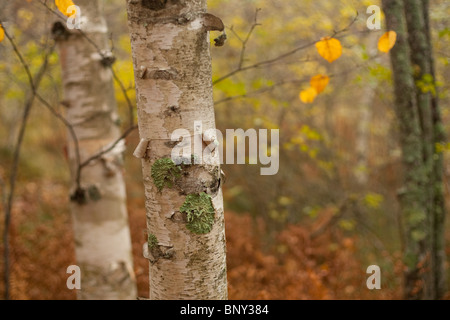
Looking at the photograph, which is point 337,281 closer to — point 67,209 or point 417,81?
point 417,81

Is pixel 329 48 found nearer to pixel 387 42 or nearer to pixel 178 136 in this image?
pixel 387 42

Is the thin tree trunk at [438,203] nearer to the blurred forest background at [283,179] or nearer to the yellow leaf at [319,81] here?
the blurred forest background at [283,179]

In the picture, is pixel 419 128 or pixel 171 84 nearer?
pixel 171 84

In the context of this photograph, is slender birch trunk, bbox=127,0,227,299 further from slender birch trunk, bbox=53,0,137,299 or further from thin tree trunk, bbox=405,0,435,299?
thin tree trunk, bbox=405,0,435,299

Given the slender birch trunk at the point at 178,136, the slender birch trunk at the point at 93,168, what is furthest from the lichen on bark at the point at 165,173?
the slender birch trunk at the point at 93,168

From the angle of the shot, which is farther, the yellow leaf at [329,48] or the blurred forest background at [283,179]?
the blurred forest background at [283,179]

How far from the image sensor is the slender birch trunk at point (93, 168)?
221 centimetres

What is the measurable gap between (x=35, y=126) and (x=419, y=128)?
9054mm

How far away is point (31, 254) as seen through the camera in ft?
14.5

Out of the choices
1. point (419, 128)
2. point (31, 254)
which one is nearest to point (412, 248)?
point (419, 128)

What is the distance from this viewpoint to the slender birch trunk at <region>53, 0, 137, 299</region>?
2.21 meters

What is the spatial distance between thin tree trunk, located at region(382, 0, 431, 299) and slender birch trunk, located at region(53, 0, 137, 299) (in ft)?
6.73

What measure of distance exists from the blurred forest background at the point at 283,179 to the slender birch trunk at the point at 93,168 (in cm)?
101

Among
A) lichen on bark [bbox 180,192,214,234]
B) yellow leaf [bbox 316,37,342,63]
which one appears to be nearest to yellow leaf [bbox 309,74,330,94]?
yellow leaf [bbox 316,37,342,63]
